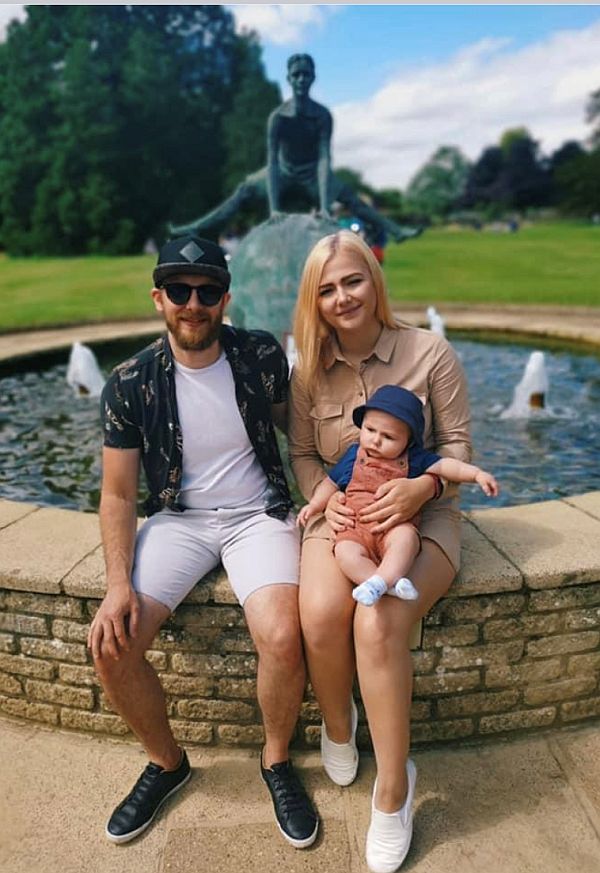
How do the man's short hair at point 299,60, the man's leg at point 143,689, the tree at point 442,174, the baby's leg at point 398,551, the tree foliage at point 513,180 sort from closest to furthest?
the baby's leg at point 398,551, the man's leg at point 143,689, the man's short hair at point 299,60, the tree foliage at point 513,180, the tree at point 442,174

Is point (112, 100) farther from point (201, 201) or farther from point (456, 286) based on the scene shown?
point (456, 286)

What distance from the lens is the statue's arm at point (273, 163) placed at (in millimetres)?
7246

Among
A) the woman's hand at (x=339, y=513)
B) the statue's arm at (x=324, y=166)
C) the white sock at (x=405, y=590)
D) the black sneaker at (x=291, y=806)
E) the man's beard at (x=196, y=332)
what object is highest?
the statue's arm at (x=324, y=166)

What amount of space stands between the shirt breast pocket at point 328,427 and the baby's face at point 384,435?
0.25 meters

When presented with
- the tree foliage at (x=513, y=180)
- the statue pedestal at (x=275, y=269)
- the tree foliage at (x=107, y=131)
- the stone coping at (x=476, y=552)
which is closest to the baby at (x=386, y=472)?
the stone coping at (x=476, y=552)

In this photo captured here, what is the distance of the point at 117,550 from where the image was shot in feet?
8.32

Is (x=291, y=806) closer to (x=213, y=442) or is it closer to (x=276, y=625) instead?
(x=276, y=625)

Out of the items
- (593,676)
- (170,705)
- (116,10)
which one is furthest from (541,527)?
(116,10)

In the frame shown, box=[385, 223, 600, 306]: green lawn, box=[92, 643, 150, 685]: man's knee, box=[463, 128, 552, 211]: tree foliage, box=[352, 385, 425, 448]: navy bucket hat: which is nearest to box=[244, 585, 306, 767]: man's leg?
box=[92, 643, 150, 685]: man's knee

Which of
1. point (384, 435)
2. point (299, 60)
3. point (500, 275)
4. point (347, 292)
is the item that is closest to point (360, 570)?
point (384, 435)

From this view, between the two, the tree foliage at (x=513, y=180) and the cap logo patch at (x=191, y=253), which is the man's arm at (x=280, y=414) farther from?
the tree foliage at (x=513, y=180)

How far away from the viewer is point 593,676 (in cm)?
280

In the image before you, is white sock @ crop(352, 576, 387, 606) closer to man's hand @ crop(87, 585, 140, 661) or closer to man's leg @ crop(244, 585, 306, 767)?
man's leg @ crop(244, 585, 306, 767)

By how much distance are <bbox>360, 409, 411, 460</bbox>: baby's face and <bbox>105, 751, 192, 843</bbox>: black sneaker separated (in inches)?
51.6
